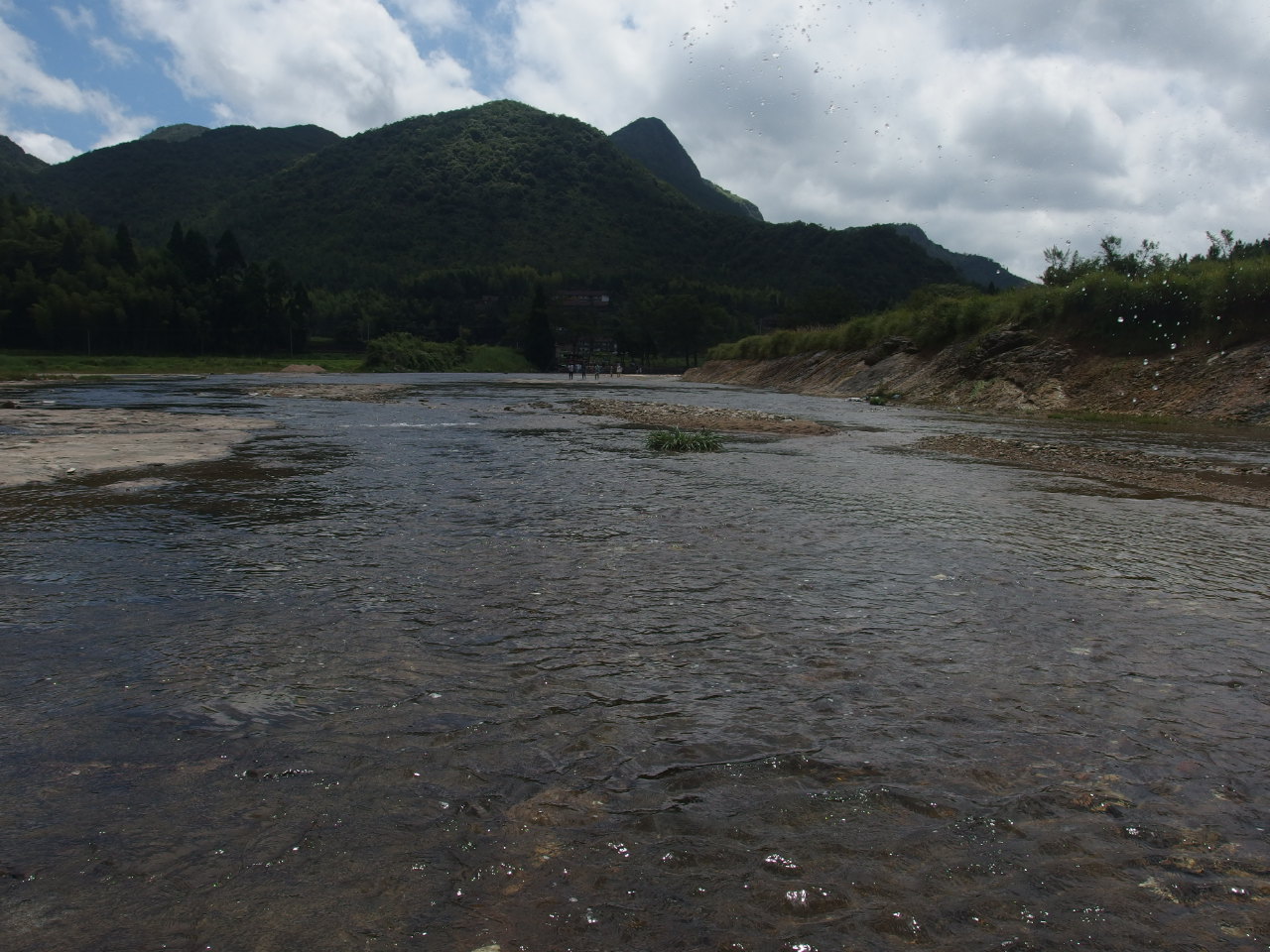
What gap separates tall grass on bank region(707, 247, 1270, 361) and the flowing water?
25267mm

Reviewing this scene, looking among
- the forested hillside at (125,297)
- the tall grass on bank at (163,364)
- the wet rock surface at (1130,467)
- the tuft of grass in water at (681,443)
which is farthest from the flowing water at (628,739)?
the forested hillside at (125,297)

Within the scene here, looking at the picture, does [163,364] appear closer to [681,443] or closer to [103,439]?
[103,439]

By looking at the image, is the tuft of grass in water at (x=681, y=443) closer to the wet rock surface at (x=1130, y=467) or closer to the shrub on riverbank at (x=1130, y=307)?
the wet rock surface at (x=1130, y=467)

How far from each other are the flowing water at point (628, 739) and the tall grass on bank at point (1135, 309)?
82.9 ft

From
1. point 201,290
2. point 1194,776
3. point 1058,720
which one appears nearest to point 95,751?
point 1058,720

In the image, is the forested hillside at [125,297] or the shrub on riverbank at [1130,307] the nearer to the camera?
the shrub on riverbank at [1130,307]

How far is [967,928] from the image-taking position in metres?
2.61

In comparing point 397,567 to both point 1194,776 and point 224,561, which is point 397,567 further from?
point 1194,776

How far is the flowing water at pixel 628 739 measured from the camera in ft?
8.85

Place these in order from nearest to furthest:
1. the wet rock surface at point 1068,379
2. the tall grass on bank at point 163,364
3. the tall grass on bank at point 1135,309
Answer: the wet rock surface at point 1068,379, the tall grass on bank at point 1135,309, the tall grass on bank at point 163,364

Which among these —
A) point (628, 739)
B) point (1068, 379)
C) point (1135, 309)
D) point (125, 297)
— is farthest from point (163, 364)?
point (628, 739)

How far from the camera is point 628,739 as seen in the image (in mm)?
3984

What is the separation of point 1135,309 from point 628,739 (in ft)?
117

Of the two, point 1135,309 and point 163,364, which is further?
point 163,364
